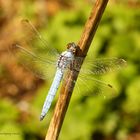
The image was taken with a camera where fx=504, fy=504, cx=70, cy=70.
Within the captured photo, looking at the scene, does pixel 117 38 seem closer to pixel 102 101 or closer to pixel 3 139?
pixel 102 101

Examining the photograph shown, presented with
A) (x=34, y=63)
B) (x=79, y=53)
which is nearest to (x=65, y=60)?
(x=34, y=63)

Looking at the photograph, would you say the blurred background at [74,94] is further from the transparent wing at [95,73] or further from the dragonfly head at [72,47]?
the dragonfly head at [72,47]

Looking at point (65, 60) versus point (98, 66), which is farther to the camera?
point (98, 66)

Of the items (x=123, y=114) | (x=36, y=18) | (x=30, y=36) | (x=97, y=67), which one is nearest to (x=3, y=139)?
(x=30, y=36)

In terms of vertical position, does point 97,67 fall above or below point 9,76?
below

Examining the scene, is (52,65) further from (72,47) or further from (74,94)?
(74,94)

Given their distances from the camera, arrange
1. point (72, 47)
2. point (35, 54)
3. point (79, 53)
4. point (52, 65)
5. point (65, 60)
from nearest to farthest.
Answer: point (79, 53) < point (72, 47) < point (65, 60) < point (52, 65) < point (35, 54)

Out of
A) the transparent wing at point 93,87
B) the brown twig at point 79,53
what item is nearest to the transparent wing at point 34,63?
the transparent wing at point 93,87
